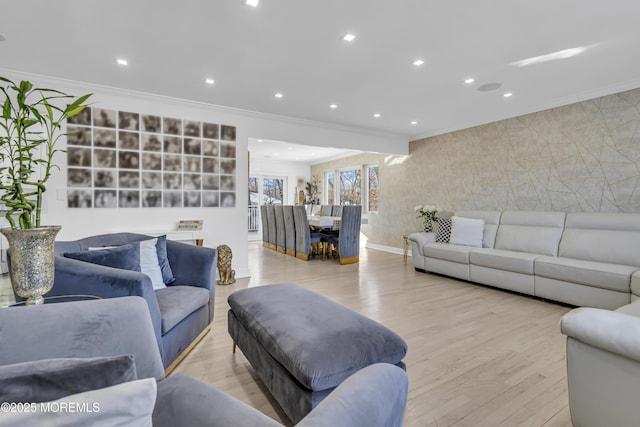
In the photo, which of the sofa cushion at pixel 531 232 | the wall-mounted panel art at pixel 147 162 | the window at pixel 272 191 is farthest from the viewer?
the window at pixel 272 191

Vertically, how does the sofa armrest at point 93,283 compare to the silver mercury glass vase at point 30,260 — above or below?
below

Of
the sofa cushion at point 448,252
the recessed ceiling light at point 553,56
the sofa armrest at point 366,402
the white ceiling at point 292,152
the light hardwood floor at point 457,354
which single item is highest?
the recessed ceiling light at point 553,56

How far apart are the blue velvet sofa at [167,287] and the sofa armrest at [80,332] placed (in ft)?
1.92

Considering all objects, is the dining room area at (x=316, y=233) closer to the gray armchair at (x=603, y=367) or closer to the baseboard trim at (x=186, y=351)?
the baseboard trim at (x=186, y=351)

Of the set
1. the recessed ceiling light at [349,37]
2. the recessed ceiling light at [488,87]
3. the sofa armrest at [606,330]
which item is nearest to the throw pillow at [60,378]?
the sofa armrest at [606,330]

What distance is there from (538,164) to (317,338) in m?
4.63

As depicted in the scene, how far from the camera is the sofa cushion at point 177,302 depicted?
1.84 meters

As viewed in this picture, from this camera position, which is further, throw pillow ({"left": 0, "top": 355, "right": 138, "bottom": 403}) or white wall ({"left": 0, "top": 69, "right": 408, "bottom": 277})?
white wall ({"left": 0, "top": 69, "right": 408, "bottom": 277})

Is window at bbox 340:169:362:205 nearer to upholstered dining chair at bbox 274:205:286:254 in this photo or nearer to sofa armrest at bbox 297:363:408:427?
upholstered dining chair at bbox 274:205:286:254

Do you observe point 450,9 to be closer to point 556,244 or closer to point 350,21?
point 350,21

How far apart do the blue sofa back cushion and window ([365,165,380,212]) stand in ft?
20.5

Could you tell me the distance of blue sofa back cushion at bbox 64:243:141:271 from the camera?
1.89 metres

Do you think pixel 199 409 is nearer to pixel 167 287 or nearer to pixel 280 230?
pixel 167 287

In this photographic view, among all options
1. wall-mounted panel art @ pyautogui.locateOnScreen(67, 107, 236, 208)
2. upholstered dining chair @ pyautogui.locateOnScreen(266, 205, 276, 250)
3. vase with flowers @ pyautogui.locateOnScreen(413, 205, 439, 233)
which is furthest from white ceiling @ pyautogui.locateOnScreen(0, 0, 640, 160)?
upholstered dining chair @ pyautogui.locateOnScreen(266, 205, 276, 250)
